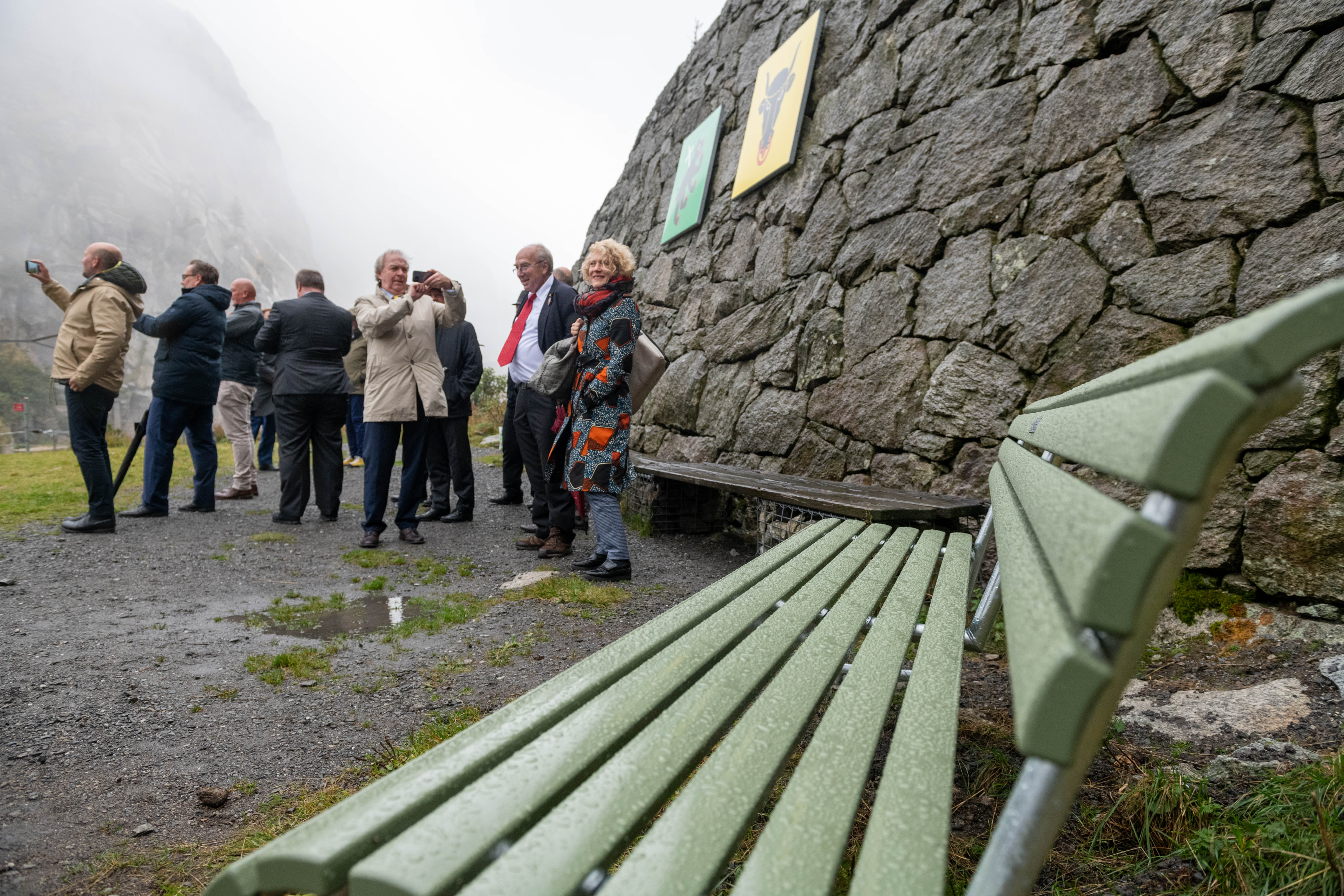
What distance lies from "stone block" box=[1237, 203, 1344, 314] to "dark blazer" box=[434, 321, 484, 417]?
4.54 metres

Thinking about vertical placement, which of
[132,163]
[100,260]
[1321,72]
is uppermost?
[132,163]

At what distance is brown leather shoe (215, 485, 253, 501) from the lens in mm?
6219

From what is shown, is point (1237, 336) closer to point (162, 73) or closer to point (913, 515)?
point (913, 515)

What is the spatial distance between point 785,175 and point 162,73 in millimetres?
131730

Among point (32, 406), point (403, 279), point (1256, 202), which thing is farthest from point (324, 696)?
point (32, 406)

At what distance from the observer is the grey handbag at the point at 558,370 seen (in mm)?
3770

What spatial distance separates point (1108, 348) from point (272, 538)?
16.3 ft

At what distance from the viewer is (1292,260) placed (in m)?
2.41

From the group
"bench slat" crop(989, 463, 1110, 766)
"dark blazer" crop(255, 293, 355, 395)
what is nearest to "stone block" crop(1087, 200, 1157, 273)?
"bench slat" crop(989, 463, 1110, 766)

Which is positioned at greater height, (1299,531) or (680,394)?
(680,394)

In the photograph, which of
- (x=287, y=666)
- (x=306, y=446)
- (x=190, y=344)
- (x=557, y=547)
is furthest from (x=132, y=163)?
(x=287, y=666)

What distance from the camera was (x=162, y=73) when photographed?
100688 millimetres

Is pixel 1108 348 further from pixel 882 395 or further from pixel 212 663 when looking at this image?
pixel 212 663

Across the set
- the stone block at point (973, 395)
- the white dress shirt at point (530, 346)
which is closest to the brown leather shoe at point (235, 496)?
the white dress shirt at point (530, 346)
